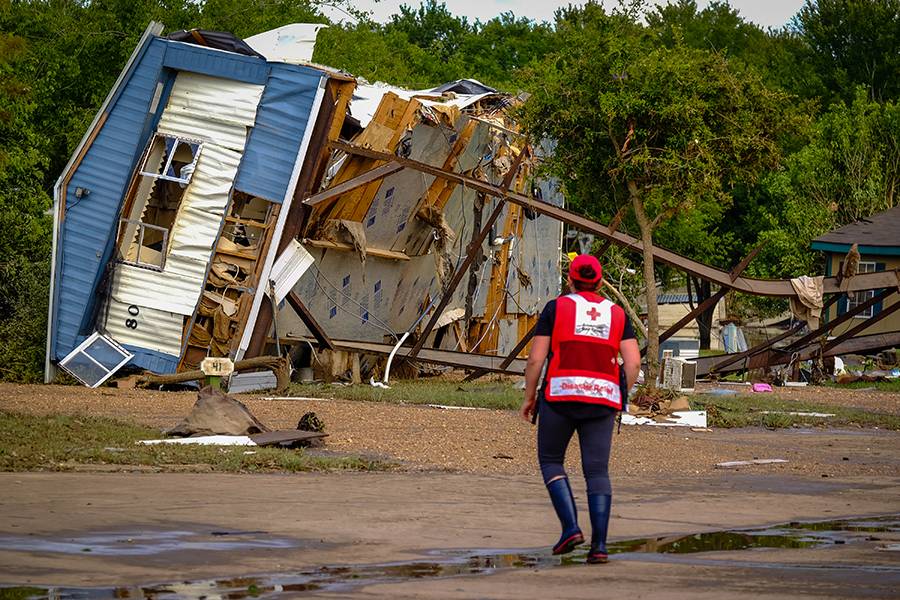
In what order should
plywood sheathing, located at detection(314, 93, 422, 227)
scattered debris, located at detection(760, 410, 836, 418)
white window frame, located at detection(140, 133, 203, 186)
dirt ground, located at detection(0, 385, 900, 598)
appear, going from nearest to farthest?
1. dirt ground, located at detection(0, 385, 900, 598)
2. scattered debris, located at detection(760, 410, 836, 418)
3. white window frame, located at detection(140, 133, 203, 186)
4. plywood sheathing, located at detection(314, 93, 422, 227)

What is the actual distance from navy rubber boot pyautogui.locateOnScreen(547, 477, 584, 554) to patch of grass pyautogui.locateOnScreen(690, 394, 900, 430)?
11713 millimetres

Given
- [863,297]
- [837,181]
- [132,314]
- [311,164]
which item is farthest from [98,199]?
[837,181]

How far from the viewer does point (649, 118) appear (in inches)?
792

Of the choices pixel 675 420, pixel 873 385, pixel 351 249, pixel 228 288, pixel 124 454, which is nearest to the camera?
pixel 124 454

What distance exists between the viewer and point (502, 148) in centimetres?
2973

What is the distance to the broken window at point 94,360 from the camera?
72.6 ft

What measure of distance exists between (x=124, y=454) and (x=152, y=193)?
1266cm

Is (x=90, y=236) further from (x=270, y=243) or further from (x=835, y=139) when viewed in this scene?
(x=835, y=139)

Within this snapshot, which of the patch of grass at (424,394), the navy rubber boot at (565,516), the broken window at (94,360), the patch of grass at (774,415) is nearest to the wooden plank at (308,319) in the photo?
the patch of grass at (424,394)

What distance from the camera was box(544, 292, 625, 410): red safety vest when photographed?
310 inches

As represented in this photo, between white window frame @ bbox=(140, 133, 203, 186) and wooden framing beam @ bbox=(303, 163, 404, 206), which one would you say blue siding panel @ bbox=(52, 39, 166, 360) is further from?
wooden framing beam @ bbox=(303, 163, 404, 206)

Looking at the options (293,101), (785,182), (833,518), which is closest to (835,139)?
(785,182)

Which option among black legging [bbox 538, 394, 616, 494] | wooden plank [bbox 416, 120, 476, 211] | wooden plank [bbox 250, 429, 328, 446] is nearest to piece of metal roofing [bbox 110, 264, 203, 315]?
wooden plank [bbox 416, 120, 476, 211]

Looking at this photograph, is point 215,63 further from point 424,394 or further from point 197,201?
point 424,394
